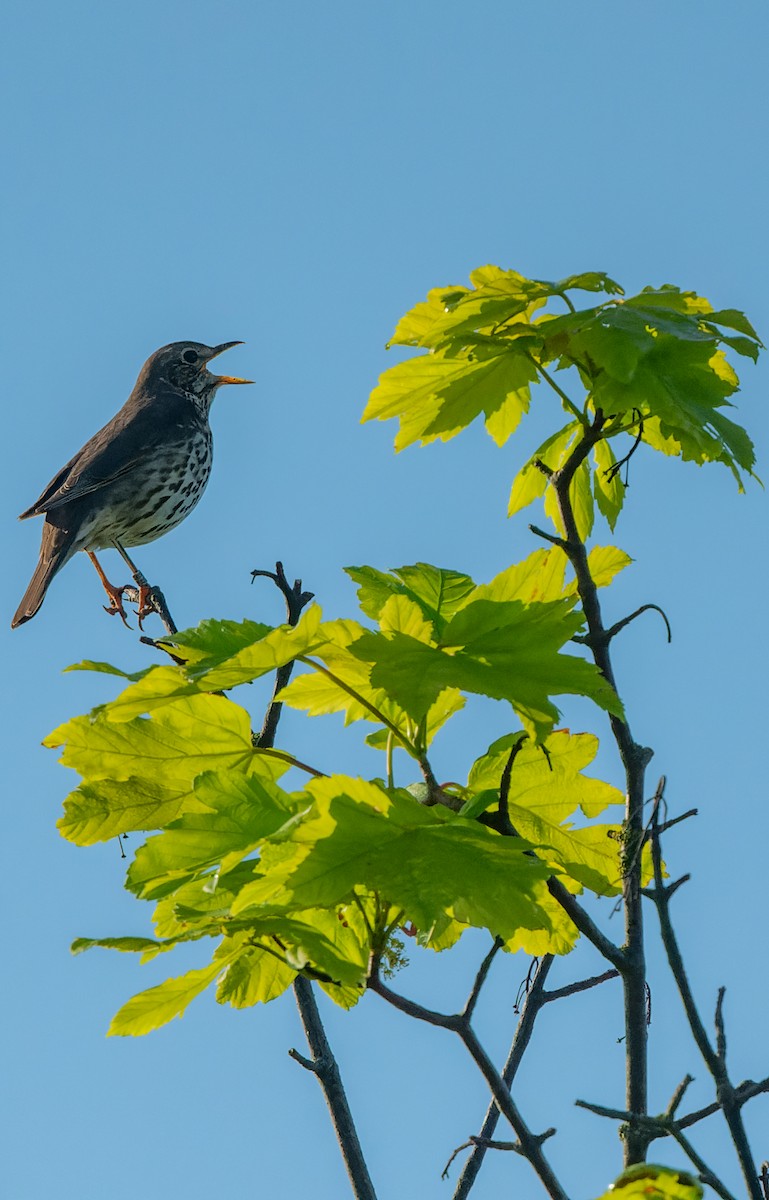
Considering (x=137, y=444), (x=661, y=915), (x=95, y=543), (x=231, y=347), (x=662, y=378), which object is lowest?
(x=661, y=915)

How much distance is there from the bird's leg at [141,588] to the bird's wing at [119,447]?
52 cm

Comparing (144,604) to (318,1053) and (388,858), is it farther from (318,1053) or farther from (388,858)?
(388,858)

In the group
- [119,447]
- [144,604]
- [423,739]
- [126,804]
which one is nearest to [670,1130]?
[423,739]

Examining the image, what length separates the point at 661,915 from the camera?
6.47ft

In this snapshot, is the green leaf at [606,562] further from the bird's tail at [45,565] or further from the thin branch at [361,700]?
the bird's tail at [45,565]

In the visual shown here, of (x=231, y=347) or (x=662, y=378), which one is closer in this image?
(x=662, y=378)

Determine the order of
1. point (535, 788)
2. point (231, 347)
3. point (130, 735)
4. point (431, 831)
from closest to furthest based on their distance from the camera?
point (431, 831) → point (130, 735) → point (535, 788) → point (231, 347)

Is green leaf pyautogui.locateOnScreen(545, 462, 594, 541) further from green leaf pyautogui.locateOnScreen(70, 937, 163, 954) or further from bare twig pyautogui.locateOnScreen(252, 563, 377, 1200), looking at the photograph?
green leaf pyautogui.locateOnScreen(70, 937, 163, 954)

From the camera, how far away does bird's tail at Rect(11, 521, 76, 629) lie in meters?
9.04

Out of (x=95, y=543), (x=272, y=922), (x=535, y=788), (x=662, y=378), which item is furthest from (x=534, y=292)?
(x=95, y=543)

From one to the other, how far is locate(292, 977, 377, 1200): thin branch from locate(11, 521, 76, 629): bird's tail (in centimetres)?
632

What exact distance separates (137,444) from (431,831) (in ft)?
29.1

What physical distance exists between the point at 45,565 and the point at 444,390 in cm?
712

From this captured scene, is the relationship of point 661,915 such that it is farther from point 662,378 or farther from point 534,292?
point 534,292
